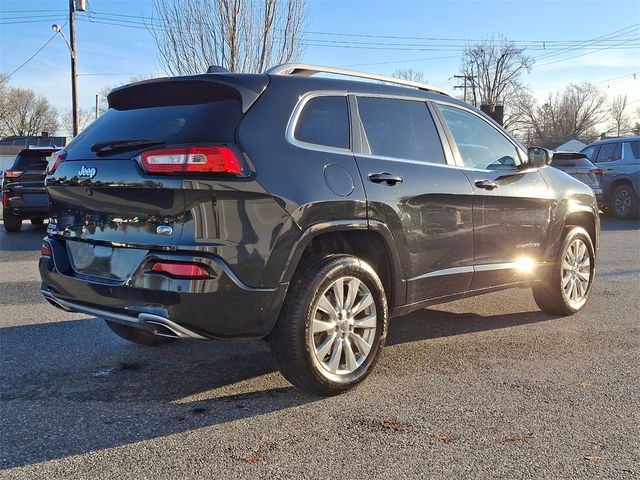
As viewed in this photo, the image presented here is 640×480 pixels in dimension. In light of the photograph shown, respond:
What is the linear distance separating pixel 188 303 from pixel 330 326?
3.00 feet

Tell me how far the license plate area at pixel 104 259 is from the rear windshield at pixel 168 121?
539mm

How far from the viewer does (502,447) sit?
2.92m

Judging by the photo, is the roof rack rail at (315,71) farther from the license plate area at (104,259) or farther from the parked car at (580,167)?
the parked car at (580,167)

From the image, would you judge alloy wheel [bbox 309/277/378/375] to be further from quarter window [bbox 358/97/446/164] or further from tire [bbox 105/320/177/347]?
tire [bbox 105/320/177/347]

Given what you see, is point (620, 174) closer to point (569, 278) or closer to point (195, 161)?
point (569, 278)

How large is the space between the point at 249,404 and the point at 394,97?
228 centimetres

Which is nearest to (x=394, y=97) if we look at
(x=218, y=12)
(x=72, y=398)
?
(x=72, y=398)

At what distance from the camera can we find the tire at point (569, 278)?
529cm

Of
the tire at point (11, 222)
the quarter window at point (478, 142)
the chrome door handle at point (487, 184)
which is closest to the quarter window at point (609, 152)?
the quarter window at point (478, 142)

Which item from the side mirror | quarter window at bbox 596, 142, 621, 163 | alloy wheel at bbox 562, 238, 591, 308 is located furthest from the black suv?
quarter window at bbox 596, 142, 621, 163

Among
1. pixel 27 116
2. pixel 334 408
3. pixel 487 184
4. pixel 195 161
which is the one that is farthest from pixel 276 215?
pixel 27 116

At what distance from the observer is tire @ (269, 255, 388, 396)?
3.35m

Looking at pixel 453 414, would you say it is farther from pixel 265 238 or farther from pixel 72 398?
pixel 72 398

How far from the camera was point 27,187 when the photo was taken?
11.5m
